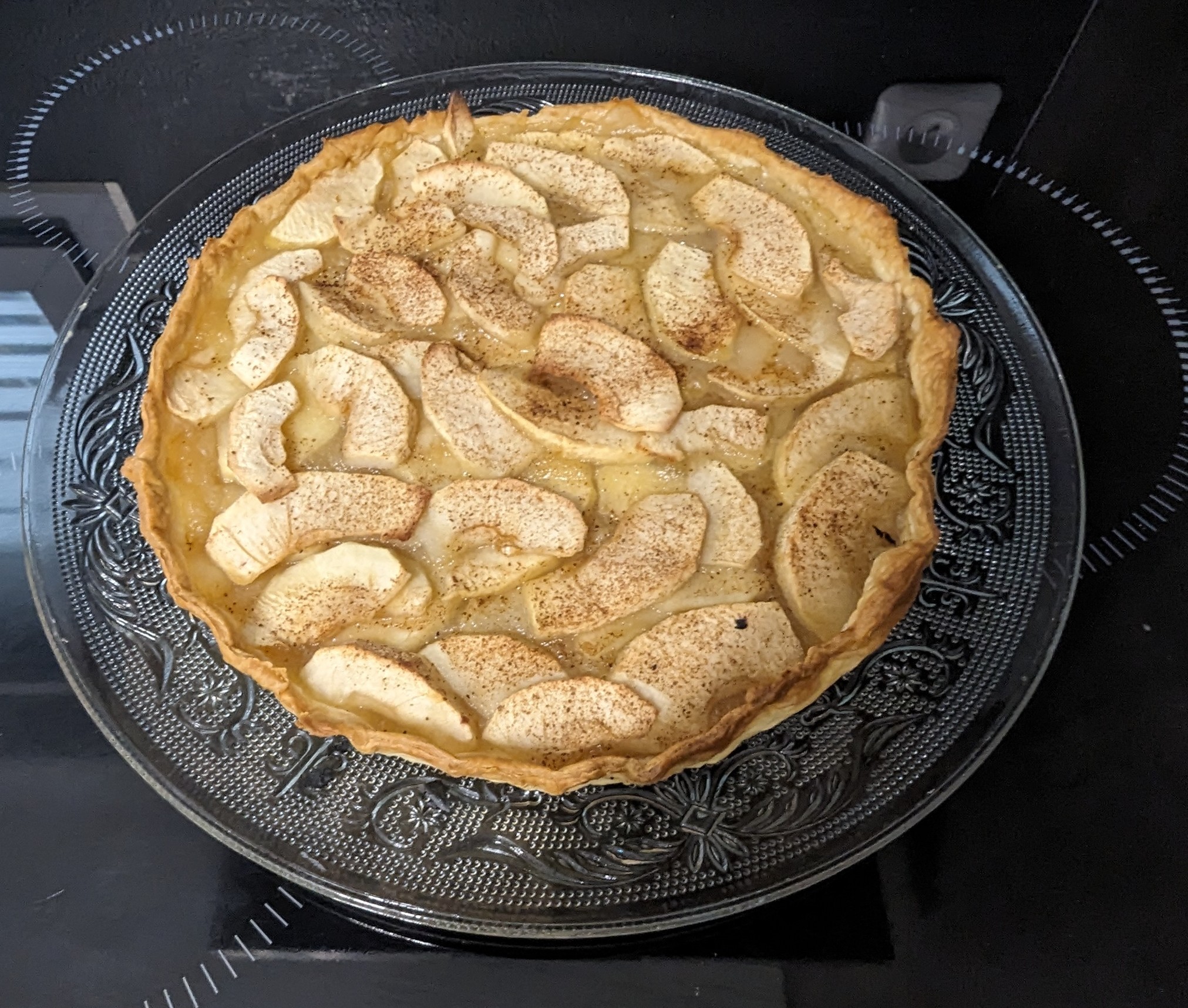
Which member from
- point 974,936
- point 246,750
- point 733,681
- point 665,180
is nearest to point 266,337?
point 246,750

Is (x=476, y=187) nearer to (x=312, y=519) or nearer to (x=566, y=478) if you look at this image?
(x=566, y=478)

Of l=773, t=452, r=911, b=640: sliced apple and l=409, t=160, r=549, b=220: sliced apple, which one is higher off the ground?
l=409, t=160, r=549, b=220: sliced apple

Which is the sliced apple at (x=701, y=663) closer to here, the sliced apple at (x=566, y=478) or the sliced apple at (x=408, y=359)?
the sliced apple at (x=566, y=478)

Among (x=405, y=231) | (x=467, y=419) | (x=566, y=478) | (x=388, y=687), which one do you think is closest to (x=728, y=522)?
(x=566, y=478)

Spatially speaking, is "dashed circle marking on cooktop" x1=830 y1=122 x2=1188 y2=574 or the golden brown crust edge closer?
the golden brown crust edge

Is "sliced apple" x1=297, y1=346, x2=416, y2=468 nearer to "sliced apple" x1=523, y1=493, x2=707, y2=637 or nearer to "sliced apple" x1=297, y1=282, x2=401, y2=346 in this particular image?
"sliced apple" x1=297, y1=282, x2=401, y2=346

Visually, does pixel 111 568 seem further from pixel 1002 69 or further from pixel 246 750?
pixel 1002 69

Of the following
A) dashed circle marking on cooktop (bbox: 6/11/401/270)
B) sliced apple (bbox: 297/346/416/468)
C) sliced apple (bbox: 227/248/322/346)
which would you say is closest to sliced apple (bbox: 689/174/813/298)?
sliced apple (bbox: 297/346/416/468)
